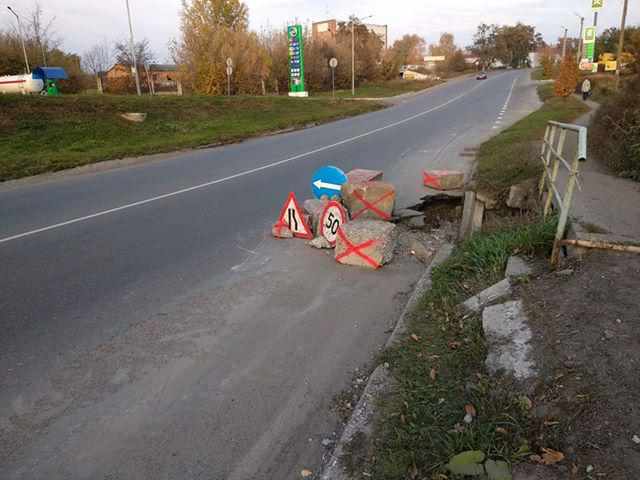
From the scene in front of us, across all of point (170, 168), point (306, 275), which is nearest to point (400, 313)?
point (306, 275)

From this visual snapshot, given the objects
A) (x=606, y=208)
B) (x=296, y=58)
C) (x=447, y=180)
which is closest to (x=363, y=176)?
(x=447, y=180)

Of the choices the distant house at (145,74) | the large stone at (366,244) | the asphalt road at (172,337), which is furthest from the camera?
the distant house at (145,74)

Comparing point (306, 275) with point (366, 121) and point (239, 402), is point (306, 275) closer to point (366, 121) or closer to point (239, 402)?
point (239, 402)

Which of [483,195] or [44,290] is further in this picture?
[483,195]

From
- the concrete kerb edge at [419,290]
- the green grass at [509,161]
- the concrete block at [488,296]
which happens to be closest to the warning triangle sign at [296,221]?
the concrete kerb edge at [419,290]

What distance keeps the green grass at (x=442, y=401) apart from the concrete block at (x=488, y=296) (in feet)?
0.43

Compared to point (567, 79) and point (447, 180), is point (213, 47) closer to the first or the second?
point (567, 79)

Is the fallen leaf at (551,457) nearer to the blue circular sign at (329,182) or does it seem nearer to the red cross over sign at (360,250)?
the red cross over sign at (360,250)

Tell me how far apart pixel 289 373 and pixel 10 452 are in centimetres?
190

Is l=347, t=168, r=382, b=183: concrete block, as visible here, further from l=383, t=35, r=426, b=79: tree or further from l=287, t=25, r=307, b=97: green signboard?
l=383, t=35, r=426, b=79: tree

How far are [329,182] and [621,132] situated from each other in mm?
5858

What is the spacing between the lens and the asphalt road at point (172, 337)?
330 cm

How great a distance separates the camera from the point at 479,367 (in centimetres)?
369

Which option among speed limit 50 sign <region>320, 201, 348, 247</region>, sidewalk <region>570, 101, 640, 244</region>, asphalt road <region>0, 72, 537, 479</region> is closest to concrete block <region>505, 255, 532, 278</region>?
sidewalk <region>570, 101, 640, 244</region>
